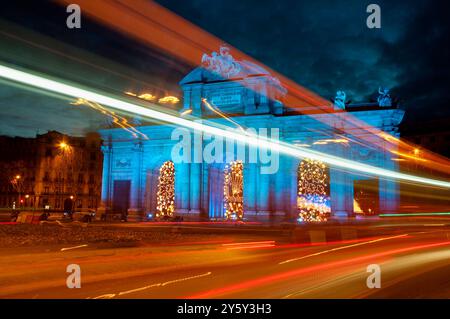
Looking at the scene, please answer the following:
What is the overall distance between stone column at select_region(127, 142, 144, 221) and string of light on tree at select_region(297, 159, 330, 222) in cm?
1591

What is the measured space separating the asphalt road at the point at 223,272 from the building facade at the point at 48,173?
204ft

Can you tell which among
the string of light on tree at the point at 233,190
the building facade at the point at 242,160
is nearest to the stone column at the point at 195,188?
the building facade at the point at 242,160

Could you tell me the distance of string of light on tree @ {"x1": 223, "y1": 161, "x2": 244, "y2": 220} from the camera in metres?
41.4

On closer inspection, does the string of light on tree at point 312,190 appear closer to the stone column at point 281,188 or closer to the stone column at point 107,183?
the stone column at point 281,188

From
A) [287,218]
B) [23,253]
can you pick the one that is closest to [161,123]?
[287,218]

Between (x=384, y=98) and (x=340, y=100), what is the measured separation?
3627 millimetres

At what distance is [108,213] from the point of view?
44.7 meters

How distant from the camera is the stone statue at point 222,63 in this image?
4172 centimetres

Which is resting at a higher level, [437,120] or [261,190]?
[437,120]

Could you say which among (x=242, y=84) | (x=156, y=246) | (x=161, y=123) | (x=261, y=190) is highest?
(x=242, y=84)

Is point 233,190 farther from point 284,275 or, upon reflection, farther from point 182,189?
point 284,275

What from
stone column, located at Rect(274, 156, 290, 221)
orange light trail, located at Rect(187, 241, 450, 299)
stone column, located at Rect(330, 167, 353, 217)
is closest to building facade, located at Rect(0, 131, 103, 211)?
stone column, located at Rect(274, 156, 290, 221)

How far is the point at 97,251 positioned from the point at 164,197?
28.6 metres
